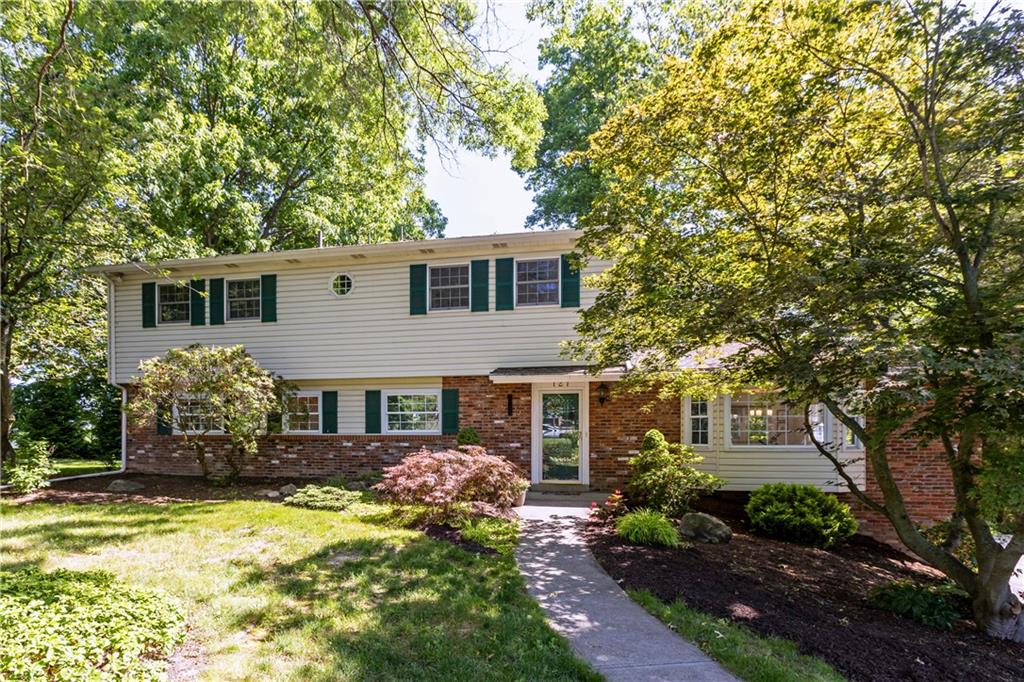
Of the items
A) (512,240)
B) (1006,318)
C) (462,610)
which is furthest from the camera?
(512,240)

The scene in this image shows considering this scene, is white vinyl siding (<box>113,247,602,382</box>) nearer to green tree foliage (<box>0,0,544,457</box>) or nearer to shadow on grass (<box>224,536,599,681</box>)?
green tree foliage (<box>0,0,544,457</box>)

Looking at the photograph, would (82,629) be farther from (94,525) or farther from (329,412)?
(329,412)

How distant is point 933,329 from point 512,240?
7162 millimetres

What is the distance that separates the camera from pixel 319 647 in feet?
11.9

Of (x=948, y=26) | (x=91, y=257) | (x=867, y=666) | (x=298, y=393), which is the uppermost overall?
(x=948, y=26)

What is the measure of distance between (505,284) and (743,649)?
7886mm

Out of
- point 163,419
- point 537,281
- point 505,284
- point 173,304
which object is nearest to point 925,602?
point 537,281

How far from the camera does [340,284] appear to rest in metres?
11.3

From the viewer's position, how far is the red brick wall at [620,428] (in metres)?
9.77

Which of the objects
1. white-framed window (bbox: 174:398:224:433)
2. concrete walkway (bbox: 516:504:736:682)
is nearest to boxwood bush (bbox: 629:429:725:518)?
concrete walkway (bbox: 516:504:736:682)

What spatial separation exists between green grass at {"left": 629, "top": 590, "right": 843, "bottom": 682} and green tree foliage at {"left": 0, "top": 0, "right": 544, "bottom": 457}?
5.77 m

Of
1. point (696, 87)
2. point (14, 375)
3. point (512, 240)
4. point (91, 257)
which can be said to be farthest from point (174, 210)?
point (696, 87)

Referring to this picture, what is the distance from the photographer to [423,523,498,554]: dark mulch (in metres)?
6.06

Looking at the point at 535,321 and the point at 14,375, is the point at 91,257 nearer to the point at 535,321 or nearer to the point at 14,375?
the point at 14,375
